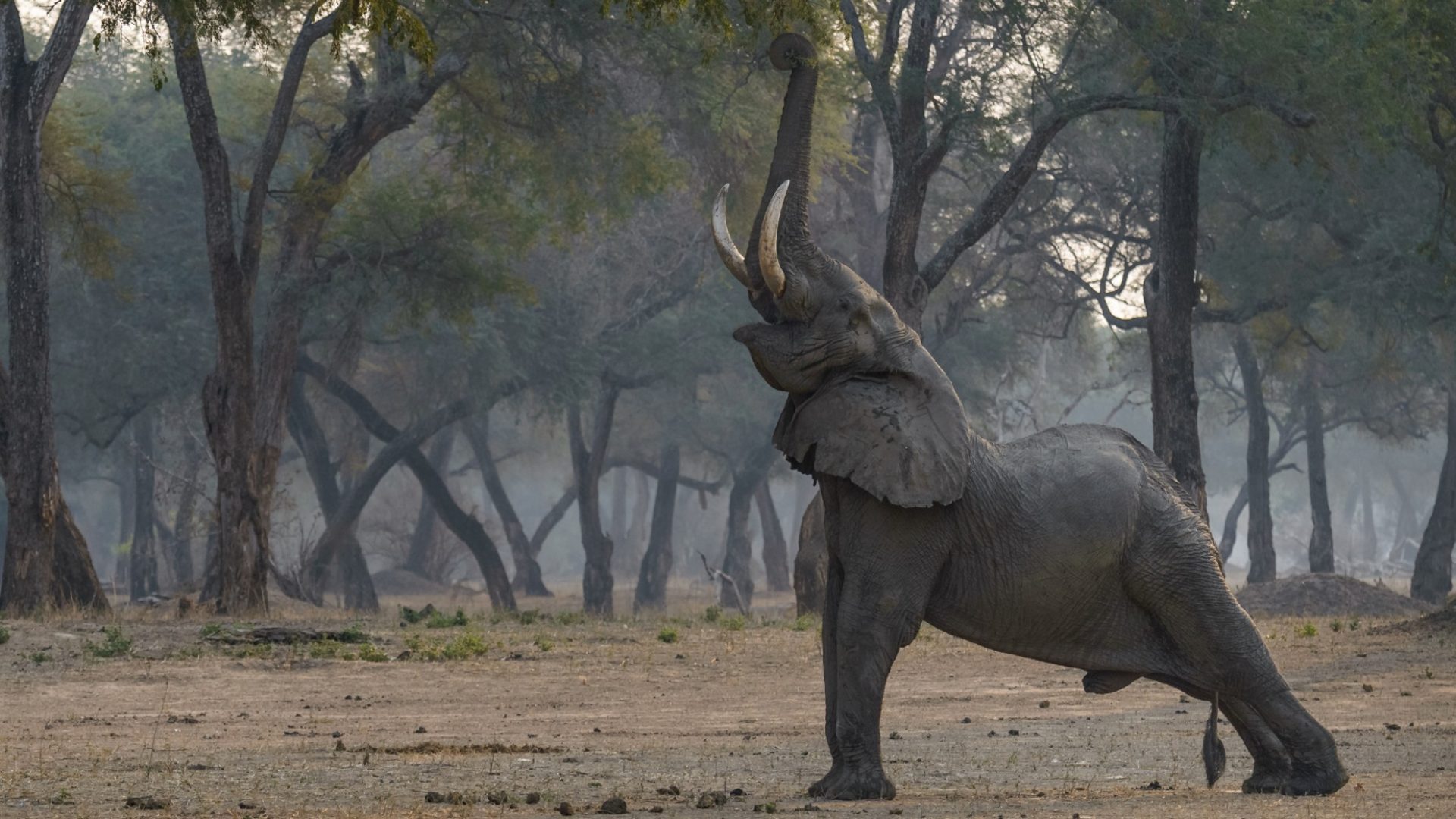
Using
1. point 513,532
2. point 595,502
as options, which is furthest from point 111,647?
point 513,532

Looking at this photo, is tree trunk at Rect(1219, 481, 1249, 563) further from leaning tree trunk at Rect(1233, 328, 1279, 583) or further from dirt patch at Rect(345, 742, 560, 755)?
dirt patch at Rect(345, 742, 560, 755)

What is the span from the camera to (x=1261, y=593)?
29188 mm

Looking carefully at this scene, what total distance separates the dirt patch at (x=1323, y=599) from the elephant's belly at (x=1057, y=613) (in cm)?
1947

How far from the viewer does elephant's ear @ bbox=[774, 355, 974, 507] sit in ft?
28.3

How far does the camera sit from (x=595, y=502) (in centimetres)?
4234

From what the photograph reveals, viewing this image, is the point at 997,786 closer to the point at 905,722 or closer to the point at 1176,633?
the point at 1176,633

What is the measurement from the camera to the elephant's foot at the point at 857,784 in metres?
8.52

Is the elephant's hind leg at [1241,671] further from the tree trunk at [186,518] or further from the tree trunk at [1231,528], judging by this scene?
the tree trunk at [1231,528]

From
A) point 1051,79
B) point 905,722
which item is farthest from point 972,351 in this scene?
point 905,722

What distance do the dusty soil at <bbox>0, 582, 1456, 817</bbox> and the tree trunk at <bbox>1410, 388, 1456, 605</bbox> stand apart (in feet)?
47.7

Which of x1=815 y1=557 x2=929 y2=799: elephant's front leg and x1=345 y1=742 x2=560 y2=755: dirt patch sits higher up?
x1=815 y1=557 x2=929 y2=799: elephant's front leg

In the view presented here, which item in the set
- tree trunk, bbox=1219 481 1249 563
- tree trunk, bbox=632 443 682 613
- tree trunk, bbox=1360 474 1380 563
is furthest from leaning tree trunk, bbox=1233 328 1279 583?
tree trunk, bbox=1360 474 1380 563

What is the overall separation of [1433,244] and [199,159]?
47.0 ft

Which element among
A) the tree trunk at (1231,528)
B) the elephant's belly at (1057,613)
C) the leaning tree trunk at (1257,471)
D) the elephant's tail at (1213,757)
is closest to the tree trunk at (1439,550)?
the leaning tree trunk at (1257,471)
